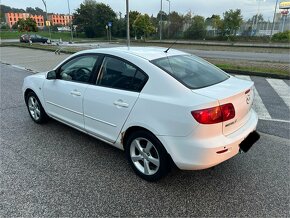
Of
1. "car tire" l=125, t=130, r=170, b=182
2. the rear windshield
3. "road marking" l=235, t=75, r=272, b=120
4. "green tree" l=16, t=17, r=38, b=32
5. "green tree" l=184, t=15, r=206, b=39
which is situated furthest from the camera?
"green tree" l=184, t=15, r=206, b=39

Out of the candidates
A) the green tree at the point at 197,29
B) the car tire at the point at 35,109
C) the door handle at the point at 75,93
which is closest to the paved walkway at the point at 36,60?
the car tire at the point at 35,109

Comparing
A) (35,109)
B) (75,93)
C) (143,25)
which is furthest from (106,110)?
(143,25)

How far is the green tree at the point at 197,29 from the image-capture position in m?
45.1

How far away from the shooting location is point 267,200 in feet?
8.50

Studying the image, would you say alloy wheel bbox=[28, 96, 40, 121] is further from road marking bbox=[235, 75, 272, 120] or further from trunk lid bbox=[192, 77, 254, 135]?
road marking bbox=[235, 75, 272, 120]

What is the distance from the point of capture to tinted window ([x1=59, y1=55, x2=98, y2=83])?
3.48 m

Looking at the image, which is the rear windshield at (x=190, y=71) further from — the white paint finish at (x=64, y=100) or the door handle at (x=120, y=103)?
the white paint finish at (x=64, y=100)

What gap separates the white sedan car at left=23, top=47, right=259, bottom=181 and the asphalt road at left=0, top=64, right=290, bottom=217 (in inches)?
12.6

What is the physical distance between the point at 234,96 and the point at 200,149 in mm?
715

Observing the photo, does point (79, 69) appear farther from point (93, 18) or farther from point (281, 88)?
point (93, 18)

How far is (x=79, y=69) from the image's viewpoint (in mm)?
3695

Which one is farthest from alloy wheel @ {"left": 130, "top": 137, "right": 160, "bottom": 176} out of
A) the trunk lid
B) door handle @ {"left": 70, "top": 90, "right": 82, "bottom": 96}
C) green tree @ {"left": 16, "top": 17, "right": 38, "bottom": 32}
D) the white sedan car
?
green tree @ {"left": 16, "top": 17, "right": 38, "bottom": 32}

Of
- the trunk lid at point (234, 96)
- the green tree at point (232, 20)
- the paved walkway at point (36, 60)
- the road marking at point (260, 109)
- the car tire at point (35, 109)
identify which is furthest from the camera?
the green tree at point (232, 20)

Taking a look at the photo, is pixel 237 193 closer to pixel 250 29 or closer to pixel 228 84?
pixel 228 84
